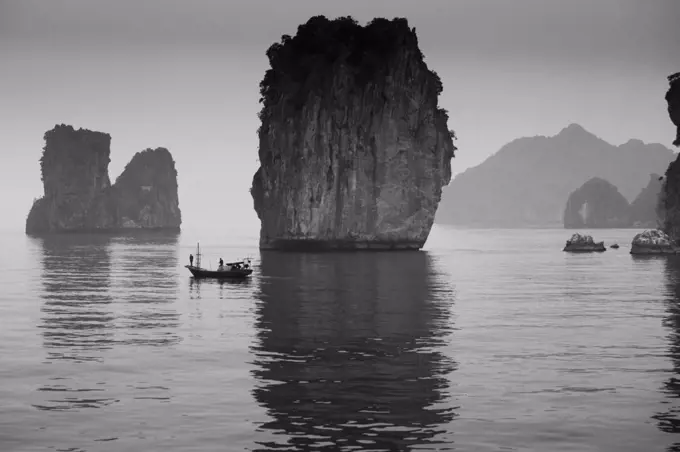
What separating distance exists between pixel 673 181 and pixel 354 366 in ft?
328

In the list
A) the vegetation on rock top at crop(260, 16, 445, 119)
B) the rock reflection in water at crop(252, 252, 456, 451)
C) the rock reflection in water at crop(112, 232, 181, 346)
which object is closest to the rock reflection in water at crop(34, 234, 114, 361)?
the rock reflection in water at crop(112, 232, 181, 346)

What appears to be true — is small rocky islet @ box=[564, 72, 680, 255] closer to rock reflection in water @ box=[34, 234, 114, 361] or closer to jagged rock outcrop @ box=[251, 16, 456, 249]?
jagged rock outcrop @ box=[251, 16, 456, 249]

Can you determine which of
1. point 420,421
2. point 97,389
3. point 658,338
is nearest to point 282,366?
point 97,389

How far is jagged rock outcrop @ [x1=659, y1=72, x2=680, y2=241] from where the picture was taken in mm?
117750

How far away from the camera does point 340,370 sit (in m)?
28.0

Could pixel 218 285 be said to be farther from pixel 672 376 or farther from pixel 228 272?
pixel 672 376

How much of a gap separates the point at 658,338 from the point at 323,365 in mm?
15335

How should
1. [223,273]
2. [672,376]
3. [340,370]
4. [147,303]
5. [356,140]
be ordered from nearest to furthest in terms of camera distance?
[672,376] < [340,370] < [147,303] < [223,273] < [356,140]

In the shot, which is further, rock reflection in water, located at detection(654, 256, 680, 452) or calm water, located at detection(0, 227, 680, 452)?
rock reflection in water, located at detection(654, 256, 680, 452)

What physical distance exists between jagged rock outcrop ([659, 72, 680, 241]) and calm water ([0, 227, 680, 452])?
206ft

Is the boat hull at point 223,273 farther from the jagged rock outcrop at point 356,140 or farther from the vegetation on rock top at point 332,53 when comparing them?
the vegetation on rock top at point 332,53

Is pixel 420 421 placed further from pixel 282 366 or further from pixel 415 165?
pixel 415 165

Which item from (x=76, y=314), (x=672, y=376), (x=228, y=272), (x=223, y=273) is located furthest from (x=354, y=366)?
(x=223, y=273)

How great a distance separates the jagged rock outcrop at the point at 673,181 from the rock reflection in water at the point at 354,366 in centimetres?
6846
